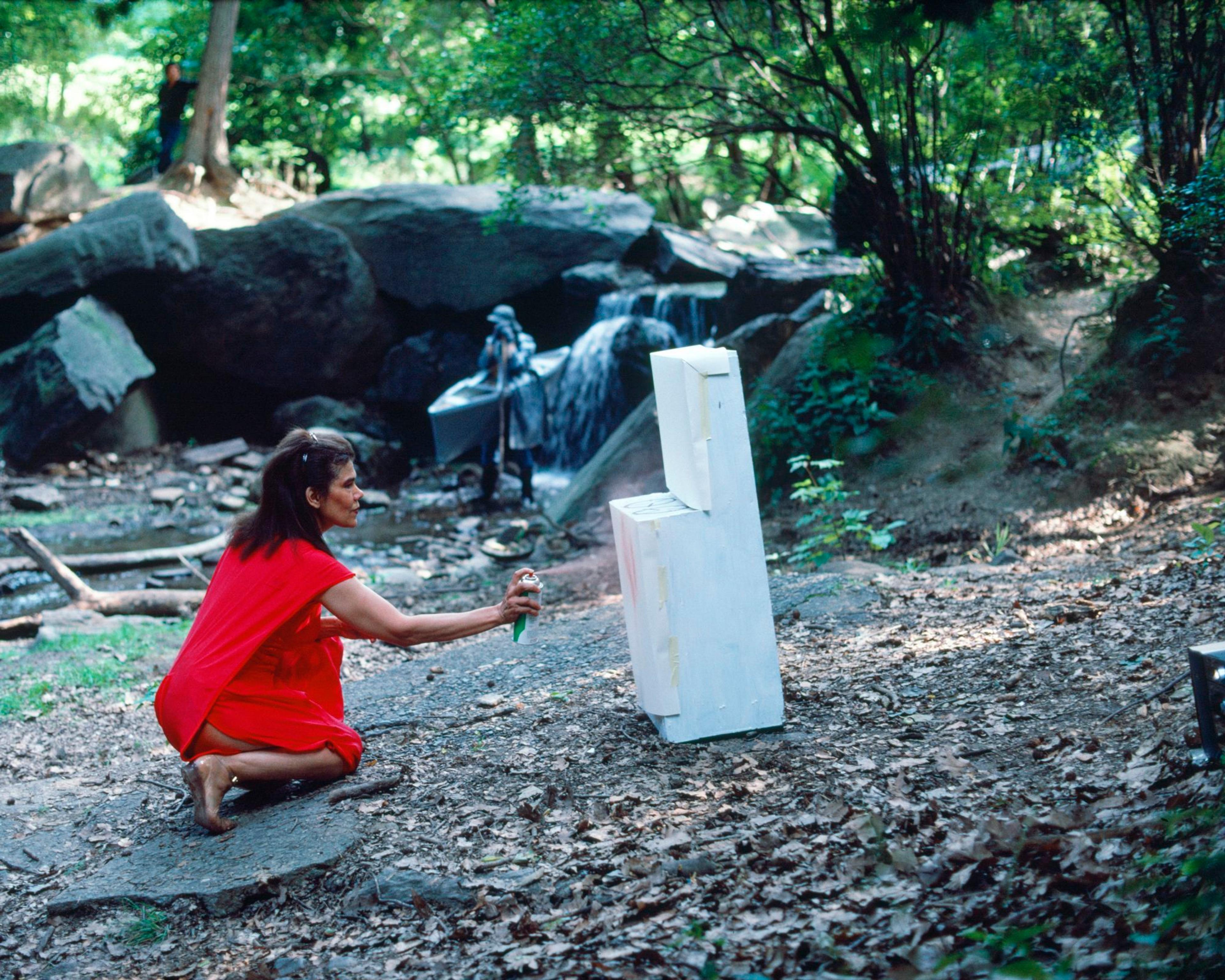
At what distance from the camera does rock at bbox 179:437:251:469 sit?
13961 mm

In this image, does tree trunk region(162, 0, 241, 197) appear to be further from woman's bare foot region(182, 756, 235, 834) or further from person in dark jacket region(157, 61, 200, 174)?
woman's bare foot region(182, 756, 235, 834)

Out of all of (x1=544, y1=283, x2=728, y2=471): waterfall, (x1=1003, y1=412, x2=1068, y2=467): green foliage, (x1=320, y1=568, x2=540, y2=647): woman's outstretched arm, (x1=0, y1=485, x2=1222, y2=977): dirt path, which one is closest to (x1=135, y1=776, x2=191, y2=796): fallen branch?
(x1=0, y1=485, x2=1222, y2=977): dirt path

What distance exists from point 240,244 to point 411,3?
834 centimetres

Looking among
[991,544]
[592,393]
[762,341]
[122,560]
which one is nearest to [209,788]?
[991,544]

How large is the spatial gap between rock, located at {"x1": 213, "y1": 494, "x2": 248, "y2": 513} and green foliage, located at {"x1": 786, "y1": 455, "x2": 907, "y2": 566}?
22.9 feet

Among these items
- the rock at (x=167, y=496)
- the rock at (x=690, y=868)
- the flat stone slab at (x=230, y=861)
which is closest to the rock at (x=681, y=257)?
the rock at (x=167, y=496)

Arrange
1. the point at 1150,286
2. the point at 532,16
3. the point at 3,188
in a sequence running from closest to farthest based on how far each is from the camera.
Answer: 1. the point at 1150,286
2. the point at 532,16
3. the point at 3,188

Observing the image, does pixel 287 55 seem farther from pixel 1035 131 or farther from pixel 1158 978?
pixel 1158 978

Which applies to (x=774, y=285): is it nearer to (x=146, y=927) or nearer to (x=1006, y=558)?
(x=1006, y=558)

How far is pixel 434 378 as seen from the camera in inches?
611

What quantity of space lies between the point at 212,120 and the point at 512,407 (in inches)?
356

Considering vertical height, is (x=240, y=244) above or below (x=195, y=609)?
above

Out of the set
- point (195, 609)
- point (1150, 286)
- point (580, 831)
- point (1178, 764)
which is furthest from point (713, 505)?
point (195, 609)

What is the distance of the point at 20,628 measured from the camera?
6.96 metres
